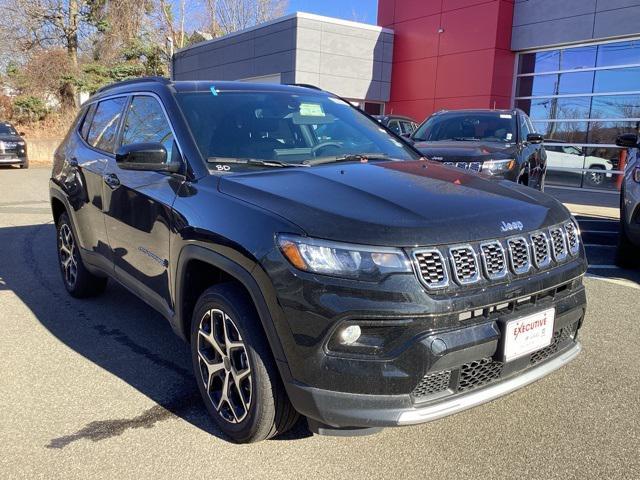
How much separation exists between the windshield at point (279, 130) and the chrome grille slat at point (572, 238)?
3.97ft

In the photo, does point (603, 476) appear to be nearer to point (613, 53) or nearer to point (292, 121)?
point (292, 121)

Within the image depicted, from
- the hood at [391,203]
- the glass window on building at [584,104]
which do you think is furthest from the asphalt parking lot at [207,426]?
the glass window on building at [584,104]

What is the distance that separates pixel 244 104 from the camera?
3637 millimetres

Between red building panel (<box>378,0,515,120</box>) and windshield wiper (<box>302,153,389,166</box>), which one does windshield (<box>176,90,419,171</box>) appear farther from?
red building panel (<box>378,0,515,120</box>)

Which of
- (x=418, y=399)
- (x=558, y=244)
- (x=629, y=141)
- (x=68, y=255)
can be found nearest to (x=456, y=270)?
(x=418, y=399)

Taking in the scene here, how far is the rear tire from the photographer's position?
488cm

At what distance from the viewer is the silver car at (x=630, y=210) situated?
570 centimetres

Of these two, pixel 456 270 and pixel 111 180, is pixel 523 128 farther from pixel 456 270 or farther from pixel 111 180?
pixel 456 270

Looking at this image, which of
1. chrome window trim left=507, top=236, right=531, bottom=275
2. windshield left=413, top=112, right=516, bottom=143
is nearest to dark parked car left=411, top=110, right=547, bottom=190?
windshield left=413, top=112, right=516, bottom=143

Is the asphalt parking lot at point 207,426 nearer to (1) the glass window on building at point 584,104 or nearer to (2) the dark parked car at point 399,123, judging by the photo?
(2) the dark parked car at point 399,123

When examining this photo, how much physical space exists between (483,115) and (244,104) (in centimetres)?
580

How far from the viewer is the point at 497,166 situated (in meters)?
7.06

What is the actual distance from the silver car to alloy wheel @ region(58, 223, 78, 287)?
17.9 feet

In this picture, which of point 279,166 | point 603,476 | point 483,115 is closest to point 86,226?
point 279,166
